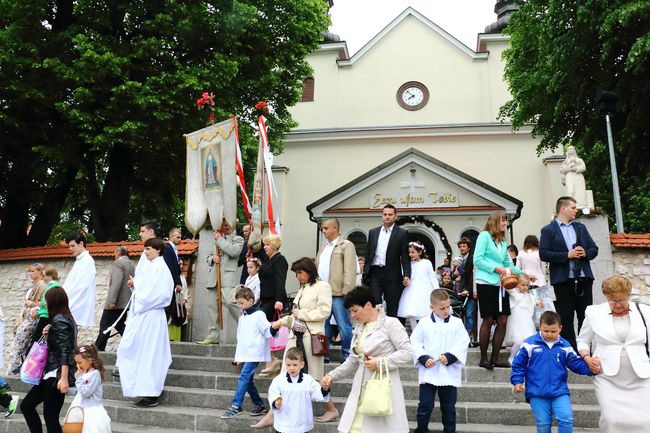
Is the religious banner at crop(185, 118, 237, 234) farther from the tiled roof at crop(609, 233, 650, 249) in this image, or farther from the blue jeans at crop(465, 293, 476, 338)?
the tiled roof at crop(609, 233, 650, 249)

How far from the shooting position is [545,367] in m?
4.51

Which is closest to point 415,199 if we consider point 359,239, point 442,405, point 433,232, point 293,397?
point 433,232

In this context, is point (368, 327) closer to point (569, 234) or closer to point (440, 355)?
point (440, 355)

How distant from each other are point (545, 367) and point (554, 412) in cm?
38

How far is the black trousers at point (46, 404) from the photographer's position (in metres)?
5.39

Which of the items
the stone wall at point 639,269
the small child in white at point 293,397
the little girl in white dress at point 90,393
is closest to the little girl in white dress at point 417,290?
the small child in white at point 293,397

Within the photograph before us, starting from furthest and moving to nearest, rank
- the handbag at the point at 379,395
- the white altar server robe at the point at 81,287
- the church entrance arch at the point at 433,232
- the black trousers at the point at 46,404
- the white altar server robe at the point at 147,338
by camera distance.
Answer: the church entrance arch at the point at 433,232
the white altar server robe at the point at 81,287
the white altar server robe at the point at 147,338
the black trousers at the point at 46,404
the handbag at the point at 379,395

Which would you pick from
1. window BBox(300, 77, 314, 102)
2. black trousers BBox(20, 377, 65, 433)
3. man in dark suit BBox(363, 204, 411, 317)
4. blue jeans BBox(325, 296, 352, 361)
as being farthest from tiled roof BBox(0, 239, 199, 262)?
window BBox(300, 77, 314, 102)

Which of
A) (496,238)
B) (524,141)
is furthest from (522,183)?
(496,238)

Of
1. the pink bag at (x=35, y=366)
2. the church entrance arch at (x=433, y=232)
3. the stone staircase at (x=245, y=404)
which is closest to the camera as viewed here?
the pink bag at (x=35, y=366)

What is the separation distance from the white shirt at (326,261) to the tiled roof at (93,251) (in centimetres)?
313

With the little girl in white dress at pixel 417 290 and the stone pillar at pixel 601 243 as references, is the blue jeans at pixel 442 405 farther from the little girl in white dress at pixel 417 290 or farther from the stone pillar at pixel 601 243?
the stone pillar at pixel 601 243

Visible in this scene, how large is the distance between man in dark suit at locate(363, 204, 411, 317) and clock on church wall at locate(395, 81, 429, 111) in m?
17.3

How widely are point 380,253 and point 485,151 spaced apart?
16.6 meters
